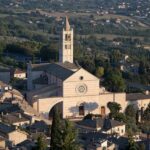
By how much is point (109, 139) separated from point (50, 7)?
11059cm

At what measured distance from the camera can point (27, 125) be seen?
31875mm

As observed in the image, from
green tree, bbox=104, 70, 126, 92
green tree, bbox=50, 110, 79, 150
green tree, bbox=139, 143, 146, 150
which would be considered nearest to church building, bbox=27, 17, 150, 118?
green tree, bbox=104, 70, 126, 92

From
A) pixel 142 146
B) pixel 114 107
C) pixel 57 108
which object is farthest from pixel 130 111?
pixel 142 146

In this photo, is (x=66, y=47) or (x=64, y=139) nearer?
(x=64, y=139)

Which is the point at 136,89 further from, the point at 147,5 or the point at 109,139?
the point at 147,5

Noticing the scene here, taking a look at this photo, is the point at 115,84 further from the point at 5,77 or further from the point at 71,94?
the point at 5,77

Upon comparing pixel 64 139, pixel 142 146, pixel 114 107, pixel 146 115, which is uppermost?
pixel 64 139

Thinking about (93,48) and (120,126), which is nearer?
Answer: (120,126)

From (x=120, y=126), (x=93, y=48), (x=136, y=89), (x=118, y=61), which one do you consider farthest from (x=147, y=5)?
(x=120, y=126)

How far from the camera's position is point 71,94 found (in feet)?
124

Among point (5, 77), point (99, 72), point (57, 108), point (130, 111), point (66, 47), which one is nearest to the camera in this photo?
point (57, 108)

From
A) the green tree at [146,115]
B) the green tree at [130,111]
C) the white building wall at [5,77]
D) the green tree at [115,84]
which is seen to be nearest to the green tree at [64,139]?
the green tree at [130,111]

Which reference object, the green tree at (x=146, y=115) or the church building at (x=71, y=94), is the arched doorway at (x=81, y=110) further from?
the green tree at (x=146, y=115)

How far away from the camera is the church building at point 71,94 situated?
3688cm
